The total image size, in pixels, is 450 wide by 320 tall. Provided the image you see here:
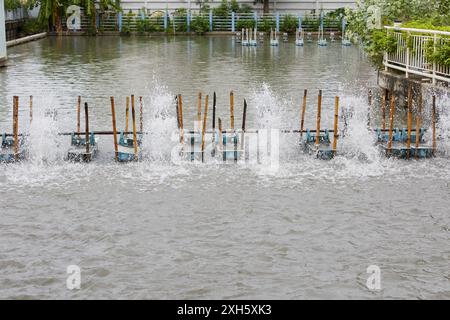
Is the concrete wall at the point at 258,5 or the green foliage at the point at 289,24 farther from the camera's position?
the concrete wall at the point at 258,5

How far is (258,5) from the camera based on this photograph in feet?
191

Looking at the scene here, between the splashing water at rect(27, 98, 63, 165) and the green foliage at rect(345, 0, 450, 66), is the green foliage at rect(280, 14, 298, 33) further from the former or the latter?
the splashing water at rect(27, 98, 63, 165)

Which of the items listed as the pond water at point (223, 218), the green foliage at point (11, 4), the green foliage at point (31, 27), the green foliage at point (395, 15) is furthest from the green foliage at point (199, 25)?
the pond water at point (223, 218)

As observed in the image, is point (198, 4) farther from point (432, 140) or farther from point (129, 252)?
point (129, 252)

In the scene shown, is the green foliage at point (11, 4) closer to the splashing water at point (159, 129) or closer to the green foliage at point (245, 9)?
the green foliage at point (245, 9)

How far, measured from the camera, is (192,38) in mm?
51188

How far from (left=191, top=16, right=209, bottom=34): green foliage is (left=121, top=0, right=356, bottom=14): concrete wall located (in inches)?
130

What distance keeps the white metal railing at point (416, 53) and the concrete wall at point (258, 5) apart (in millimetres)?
34646

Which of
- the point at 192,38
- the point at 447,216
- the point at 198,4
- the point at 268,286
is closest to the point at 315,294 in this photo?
the point at 268,286

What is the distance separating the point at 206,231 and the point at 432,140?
728 centimetres

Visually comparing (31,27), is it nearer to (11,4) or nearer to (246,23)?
(11,4)

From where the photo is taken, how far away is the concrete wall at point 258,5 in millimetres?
57594

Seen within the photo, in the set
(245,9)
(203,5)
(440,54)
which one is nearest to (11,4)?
(203,5)
